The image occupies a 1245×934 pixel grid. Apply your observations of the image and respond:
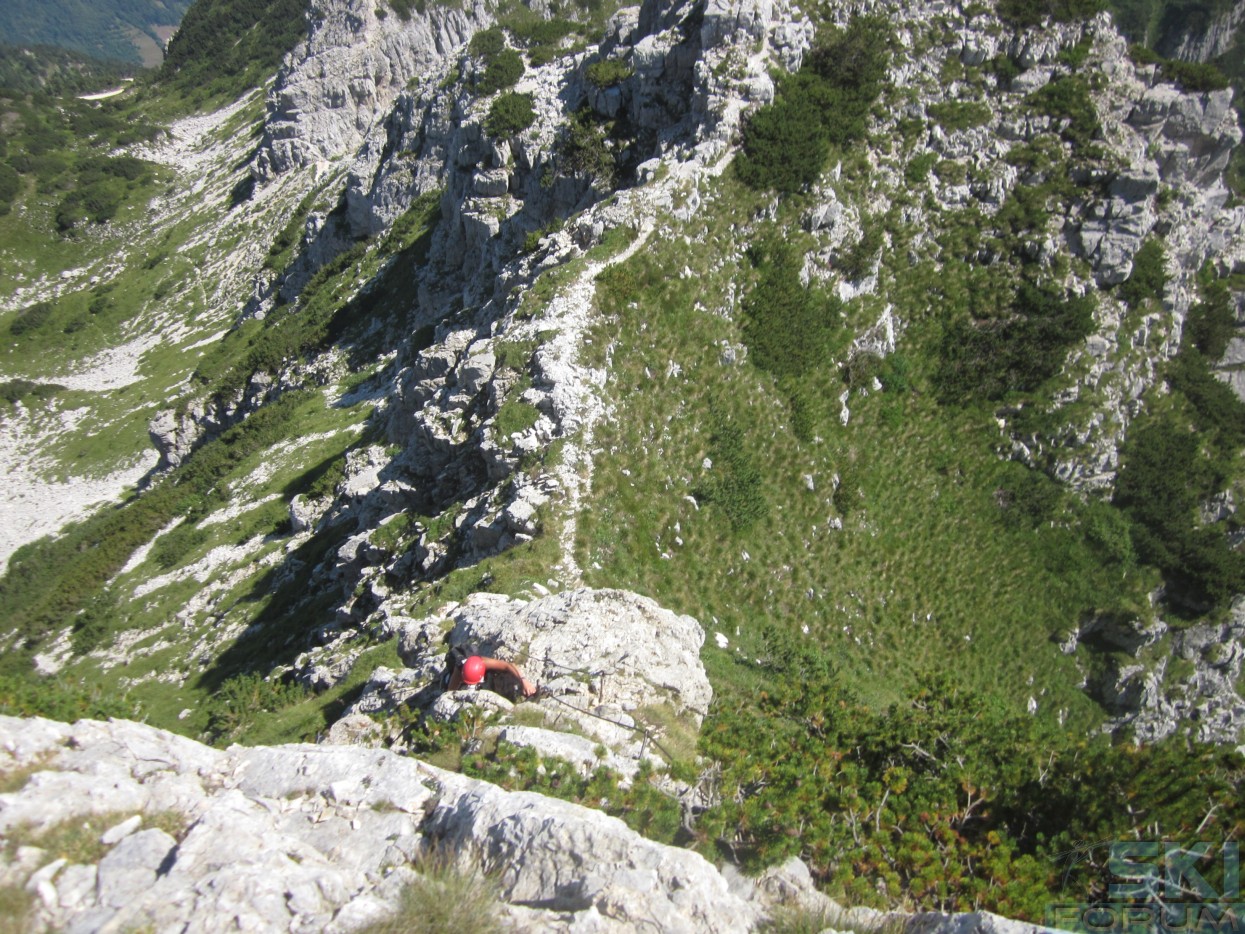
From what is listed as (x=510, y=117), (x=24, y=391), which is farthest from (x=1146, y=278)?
(x=24, y=391)

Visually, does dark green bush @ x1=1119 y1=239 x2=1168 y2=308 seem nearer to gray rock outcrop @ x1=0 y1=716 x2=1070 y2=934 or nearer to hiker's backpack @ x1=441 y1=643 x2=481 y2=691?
hiker's backpack @ x1=441 y1=643 x2=481 y2=691

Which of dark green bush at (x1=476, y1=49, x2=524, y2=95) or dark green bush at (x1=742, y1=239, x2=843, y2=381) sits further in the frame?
dark green bush at (x1=476, y1=49, x2=524, y2=95)

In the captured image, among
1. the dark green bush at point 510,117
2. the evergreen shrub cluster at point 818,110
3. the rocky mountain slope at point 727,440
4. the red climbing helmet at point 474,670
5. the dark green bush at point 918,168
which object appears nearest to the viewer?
the red climbing helmet at point 474,670

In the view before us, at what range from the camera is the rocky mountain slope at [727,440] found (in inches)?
974

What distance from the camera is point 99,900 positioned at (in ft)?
25.7

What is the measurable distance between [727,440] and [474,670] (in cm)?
2002

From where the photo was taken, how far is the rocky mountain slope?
24.7 m

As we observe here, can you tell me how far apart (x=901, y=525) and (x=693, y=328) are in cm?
1550

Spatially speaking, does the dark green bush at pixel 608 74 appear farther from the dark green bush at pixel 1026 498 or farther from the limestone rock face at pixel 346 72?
the limestone rock face at pixel 346 72

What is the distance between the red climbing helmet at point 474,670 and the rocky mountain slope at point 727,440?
67cm

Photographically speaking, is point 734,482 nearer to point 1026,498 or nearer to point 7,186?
point 1026,498

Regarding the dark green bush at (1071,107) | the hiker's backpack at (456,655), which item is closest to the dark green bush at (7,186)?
the hiker's backpack at (456,655)

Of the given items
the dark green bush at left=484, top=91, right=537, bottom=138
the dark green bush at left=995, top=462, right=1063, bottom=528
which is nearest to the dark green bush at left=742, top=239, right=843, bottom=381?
the dark green bush at left=995, top=462, right=1063, bottom=528

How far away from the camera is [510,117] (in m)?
54.8
